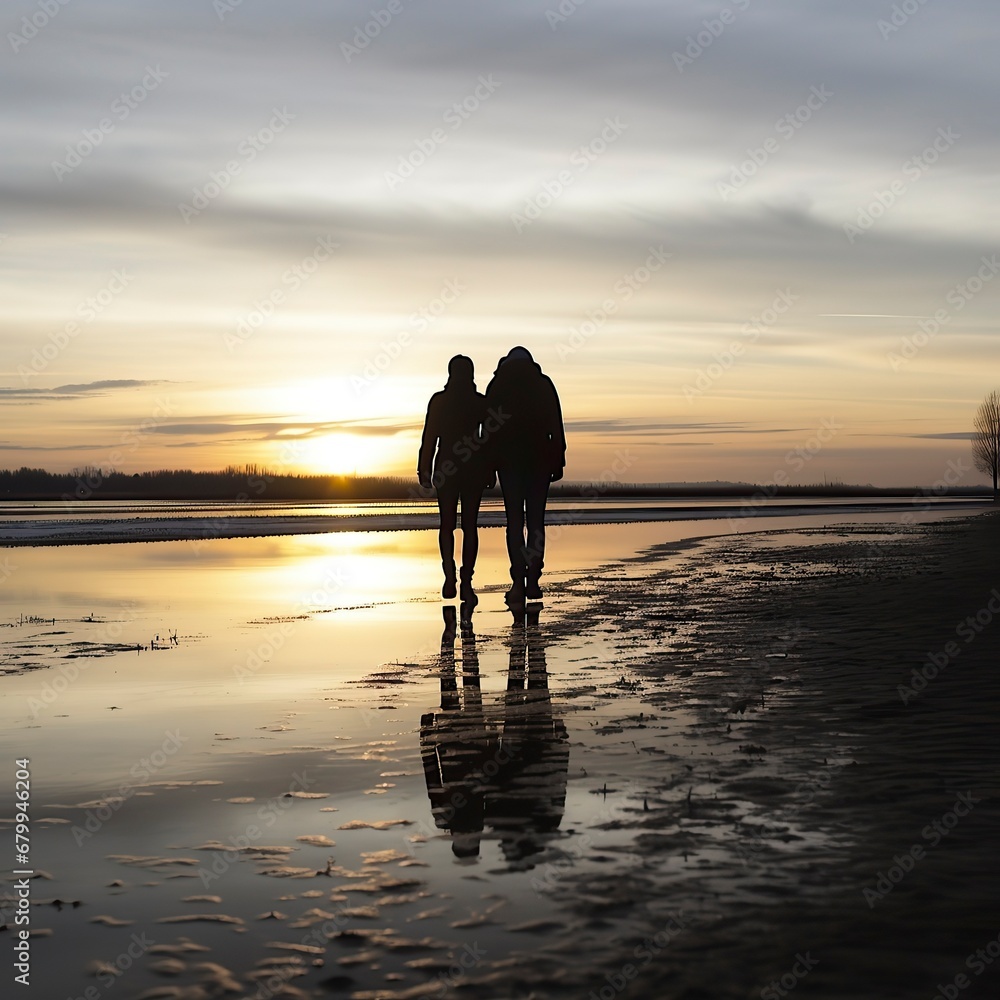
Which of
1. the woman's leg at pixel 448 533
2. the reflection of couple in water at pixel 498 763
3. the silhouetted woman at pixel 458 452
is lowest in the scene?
the reflection of couple in water at pixel 498 763

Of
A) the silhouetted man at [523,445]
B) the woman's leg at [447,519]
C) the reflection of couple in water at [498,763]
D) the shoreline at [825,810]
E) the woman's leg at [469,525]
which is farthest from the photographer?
the woman's leg at [447,519]

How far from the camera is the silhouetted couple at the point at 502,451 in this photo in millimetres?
15266

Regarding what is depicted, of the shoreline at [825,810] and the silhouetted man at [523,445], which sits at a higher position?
the silhouetted man at [523,445]

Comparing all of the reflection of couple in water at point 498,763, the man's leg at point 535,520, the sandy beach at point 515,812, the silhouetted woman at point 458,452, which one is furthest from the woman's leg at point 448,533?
the reflection of couple in water at point 498,763

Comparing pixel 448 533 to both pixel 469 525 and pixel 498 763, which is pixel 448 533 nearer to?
pixel 469 525

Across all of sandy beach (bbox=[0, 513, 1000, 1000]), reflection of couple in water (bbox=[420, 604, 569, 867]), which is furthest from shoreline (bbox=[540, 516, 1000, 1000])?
reflection of couple in water (bbox=[420, 604, 569, 867])

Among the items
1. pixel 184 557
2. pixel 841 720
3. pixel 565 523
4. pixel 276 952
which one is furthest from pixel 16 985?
pixel 565 523

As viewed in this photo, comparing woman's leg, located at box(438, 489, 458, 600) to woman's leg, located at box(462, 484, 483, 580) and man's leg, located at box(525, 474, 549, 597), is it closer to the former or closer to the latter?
woman's leg, located at box(462, 484, 483, 580)

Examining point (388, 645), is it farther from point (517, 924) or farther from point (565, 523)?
point (565, 523)

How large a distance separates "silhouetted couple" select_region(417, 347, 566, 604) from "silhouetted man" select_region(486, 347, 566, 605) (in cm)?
1

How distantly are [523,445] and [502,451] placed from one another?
0.29 metres

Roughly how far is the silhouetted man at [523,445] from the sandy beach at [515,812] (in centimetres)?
273

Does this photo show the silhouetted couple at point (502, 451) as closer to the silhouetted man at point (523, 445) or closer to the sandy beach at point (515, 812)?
the silhouetted man at point (523, 445)

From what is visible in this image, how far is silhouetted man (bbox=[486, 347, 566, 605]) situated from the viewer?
1522 centimetres
